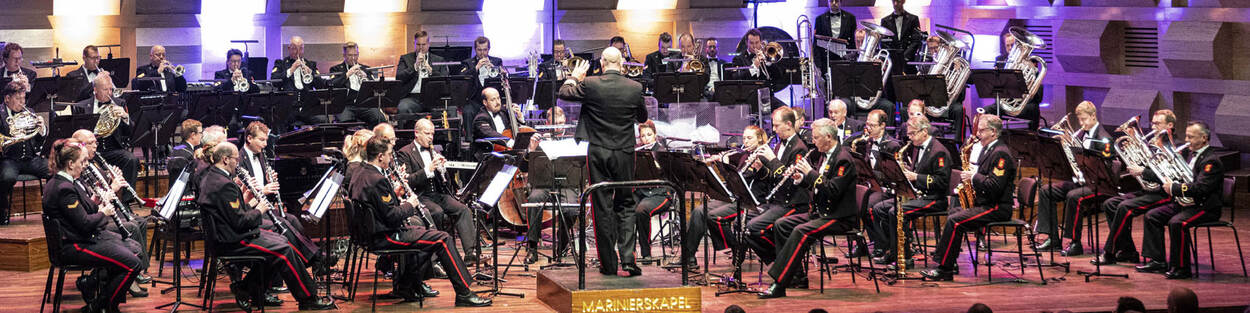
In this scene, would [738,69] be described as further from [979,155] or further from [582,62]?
[582,62]

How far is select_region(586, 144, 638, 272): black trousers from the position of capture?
6.93 m

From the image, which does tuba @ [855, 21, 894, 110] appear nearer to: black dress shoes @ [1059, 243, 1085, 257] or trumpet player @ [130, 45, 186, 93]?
black dress shoes @ [1059, 243, 1085, 257]

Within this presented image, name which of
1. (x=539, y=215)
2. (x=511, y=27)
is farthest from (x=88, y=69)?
(x=539, y=215)

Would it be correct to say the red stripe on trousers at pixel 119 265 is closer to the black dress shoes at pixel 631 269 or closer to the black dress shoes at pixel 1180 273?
the black dress shoes at pixel 631 269

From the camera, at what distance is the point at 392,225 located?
7.63m

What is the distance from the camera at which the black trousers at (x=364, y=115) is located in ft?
42.5

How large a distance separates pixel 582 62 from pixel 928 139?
3.12 m

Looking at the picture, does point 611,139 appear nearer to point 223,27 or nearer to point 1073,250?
point 1073,250

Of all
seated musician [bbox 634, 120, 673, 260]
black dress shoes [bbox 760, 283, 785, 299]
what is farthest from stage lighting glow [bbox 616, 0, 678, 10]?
black dress shoes [bbox 760, 283, 785, 299]

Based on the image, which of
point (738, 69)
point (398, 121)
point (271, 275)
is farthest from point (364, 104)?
point (271, 275)

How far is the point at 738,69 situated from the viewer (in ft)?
43.9

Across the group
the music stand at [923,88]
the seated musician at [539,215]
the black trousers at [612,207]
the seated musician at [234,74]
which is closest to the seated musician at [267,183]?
the seated musician at [539,215]

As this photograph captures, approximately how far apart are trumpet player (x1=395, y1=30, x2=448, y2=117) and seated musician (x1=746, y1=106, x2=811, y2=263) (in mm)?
5567

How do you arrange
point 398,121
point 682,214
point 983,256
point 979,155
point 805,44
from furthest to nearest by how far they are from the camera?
point 805,44 → point 398,121 → point 983,256 → point 979,155 → point 682,214
